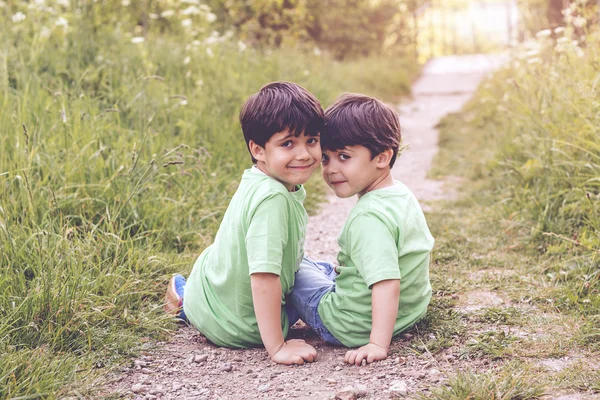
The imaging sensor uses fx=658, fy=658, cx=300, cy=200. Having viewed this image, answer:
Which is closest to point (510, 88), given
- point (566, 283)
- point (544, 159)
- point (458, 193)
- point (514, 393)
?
point (458, 193)

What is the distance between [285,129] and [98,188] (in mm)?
1449

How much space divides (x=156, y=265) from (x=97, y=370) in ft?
2.93

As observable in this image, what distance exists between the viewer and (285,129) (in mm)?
2262

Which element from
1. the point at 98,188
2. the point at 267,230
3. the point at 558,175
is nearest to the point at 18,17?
the point at 98,188

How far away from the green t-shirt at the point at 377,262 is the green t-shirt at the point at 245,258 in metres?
0.20

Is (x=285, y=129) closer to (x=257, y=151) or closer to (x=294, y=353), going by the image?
(x=257, y=151)

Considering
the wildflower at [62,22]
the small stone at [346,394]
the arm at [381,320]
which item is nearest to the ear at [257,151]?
the arm at [381,320]

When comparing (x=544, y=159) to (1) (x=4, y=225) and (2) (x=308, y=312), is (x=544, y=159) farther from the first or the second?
(1) (x=4, y=225)

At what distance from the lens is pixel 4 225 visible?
266 centimetres

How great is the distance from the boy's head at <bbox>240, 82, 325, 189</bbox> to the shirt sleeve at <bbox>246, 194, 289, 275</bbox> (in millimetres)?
→ 118

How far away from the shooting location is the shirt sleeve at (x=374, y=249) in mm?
2209

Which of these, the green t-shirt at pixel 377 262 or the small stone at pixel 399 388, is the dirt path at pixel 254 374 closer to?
the small stone at pixel 399 388

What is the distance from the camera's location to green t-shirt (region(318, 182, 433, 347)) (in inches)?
88.0

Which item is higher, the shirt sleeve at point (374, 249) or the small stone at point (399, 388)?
the shirt sleeve at point (374, 249)
